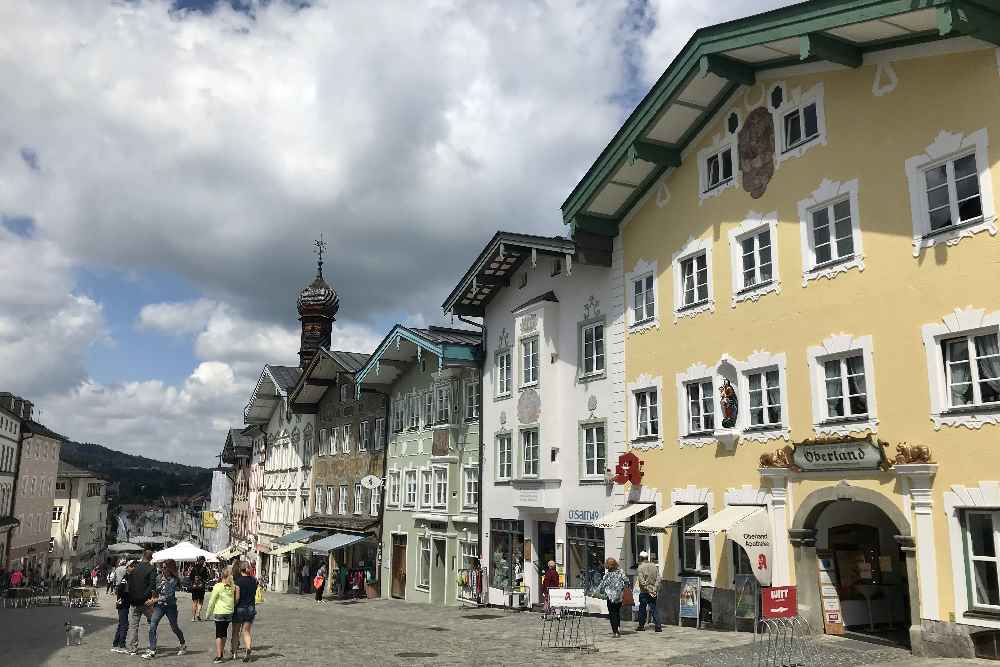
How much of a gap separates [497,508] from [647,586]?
1026cm

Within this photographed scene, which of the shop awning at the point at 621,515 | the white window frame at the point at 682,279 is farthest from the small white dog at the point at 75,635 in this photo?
the white window frame at the point at 682,279

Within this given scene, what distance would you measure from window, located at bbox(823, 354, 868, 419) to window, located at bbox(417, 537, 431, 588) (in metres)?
21.1

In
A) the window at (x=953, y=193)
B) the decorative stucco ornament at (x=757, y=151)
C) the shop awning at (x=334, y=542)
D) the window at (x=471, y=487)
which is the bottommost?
the shop awning at (x=334, y=542)

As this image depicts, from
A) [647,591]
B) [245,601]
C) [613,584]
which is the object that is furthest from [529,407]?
[245,601]

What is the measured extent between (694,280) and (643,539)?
686 cm

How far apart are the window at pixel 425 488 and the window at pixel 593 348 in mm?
11491

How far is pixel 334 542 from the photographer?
38406 mm

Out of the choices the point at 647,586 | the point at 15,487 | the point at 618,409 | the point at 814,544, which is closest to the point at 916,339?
the point at 814,544

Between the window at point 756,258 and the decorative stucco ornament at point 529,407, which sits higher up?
the window at point 756,258

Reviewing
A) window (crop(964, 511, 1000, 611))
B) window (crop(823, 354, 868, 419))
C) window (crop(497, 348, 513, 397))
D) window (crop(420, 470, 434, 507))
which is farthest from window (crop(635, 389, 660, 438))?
window (crop(420, 470, 434, 507))

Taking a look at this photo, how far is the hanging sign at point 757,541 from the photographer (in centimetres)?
1784

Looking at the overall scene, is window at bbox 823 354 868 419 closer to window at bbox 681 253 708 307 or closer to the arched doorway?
the arched doorway

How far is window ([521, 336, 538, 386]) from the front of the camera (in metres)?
27.3

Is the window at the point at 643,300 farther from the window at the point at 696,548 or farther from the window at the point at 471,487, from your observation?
the window at the point at 471,487
